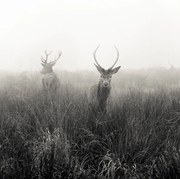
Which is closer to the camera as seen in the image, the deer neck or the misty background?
the deer neck

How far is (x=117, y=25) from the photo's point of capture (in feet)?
396

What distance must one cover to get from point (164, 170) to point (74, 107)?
1.80m

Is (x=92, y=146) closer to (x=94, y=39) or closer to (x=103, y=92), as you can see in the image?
(x=103, y=92)

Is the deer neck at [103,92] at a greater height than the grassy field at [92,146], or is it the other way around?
the deer neck at [103,92]

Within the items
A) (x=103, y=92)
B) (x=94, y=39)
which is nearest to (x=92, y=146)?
(x=103, y=92)

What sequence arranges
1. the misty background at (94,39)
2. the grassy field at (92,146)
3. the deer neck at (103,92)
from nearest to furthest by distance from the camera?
the grassy field at (92,146), the deer neck at (103,92), the misty background at (94,39)

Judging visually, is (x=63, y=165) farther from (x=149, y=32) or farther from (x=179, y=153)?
(x=149, y=32)

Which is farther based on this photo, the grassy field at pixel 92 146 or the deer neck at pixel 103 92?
the deer neck at pixel 103 92

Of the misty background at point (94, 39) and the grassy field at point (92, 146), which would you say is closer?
the grassy field at point (92, 146)

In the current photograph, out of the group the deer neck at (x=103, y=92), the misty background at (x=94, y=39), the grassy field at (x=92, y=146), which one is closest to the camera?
the grassy field at (x=92, y=146)

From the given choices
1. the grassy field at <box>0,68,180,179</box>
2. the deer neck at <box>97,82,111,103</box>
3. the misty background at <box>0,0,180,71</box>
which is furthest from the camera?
the misty background at <box>0,0,180,71</box>

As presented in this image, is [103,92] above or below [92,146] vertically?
above

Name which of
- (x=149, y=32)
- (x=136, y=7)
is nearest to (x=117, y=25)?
(x=136, y=7)

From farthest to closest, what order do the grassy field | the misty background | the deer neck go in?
the misty background < the deer neck < the grassy field
